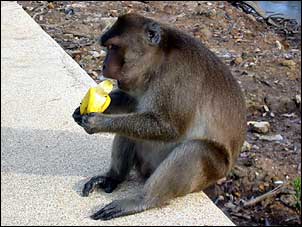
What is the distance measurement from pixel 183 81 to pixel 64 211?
1019 mm

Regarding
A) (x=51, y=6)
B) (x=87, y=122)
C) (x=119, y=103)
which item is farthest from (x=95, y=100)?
(x=51, y=6)

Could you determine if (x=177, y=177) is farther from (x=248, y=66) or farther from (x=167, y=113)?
(x=248, y=66)

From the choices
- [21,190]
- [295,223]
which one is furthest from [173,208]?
[295,223]

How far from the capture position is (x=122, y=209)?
12.7ft

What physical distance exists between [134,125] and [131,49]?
1.42 feet

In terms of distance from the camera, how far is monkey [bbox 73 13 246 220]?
12.5 feet

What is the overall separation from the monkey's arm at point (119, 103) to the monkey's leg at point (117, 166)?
0.18m

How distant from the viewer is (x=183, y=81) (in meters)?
3.90

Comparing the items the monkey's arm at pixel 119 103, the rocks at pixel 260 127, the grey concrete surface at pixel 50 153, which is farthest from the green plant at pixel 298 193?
the monkey's arm at pixel 119 103

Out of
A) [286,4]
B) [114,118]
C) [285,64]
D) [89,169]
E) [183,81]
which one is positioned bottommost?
[286,4]

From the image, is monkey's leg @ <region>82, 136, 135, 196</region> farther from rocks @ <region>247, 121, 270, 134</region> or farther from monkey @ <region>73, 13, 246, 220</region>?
rocks @ <region>247, 121, 270, 134</region>

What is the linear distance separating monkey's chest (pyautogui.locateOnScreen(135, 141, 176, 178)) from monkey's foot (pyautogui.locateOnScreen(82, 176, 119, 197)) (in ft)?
0.63

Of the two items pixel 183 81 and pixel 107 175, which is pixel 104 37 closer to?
pixel 183 81

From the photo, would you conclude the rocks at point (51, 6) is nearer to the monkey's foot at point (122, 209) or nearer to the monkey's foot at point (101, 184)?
the monkey's foot at point (101, 184)
